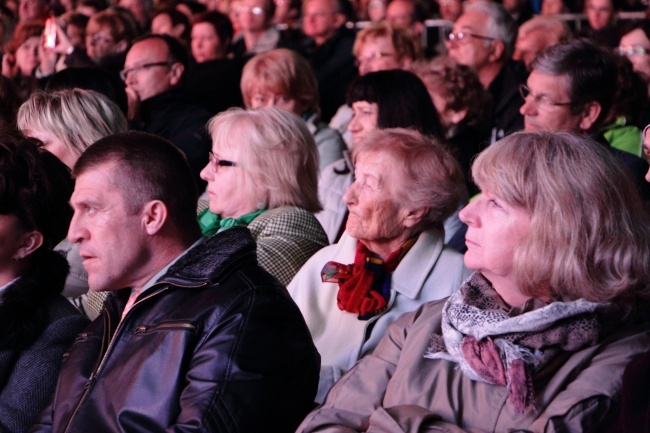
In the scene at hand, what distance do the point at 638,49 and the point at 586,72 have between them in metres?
1.81

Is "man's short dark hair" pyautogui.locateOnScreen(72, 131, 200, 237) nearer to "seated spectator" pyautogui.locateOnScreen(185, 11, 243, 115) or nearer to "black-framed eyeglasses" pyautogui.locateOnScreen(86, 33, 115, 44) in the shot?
"seated spectator" pyautogui.locateOnScreen(185, 11, 243, 115)

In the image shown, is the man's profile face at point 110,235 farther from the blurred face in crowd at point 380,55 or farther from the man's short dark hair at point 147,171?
the blurred face in crowd at point 380,55

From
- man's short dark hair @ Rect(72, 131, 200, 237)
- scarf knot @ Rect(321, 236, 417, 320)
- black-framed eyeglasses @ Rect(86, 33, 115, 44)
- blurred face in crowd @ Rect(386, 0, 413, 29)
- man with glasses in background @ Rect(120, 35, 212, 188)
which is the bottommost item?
blurred face in crowd @ Rect(386, 0, 413, 29)

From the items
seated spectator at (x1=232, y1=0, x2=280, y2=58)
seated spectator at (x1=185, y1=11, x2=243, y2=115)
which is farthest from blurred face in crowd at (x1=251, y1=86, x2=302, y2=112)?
seated spectator at (x1=232, y1=0, x2=280, y2=58)

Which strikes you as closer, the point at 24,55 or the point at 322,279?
the point at 322,279

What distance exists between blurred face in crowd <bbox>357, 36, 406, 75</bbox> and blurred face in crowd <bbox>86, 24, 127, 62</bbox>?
89.2 inches

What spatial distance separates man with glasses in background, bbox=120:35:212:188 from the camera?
613 cm

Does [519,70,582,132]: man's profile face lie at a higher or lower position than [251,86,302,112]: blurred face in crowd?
higher

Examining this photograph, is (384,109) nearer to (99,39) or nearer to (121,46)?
(121,46)

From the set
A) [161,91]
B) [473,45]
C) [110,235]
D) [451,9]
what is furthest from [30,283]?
[451,9]

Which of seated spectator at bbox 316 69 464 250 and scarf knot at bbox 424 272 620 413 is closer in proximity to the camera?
scarf knot at bbox 424 272 620 413

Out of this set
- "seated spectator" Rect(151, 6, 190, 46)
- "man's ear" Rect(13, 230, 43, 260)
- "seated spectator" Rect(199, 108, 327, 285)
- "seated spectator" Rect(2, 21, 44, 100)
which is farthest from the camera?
"seated spectator" Rect(151, 6, 190, 46)

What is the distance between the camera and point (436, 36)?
924cm

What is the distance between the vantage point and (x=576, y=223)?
2.56 meters
